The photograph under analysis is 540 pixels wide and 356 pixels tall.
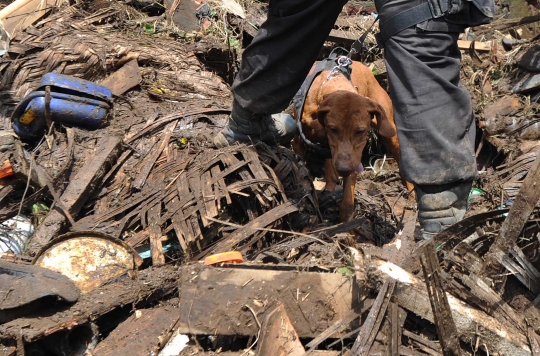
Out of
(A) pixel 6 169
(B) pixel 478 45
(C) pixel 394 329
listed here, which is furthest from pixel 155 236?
(B) pixel 478 45

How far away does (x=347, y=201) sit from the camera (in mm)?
4344

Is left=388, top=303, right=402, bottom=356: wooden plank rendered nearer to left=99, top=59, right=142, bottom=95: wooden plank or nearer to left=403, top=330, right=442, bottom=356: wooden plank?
left=403, top=330, right=442, bottom=356: wooden plank

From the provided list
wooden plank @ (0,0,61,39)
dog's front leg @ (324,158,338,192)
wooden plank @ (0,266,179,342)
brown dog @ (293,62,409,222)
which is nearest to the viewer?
wooden plank @ (0,266,179,342)

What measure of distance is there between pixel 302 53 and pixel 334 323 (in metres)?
1.72

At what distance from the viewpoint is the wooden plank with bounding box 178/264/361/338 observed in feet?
7.52

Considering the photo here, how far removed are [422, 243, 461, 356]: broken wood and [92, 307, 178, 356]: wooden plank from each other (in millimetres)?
1159

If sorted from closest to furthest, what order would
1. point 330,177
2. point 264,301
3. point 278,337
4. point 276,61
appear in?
1. point 278,337
2. point 264,301
3. point 276,61
4. point 330,177

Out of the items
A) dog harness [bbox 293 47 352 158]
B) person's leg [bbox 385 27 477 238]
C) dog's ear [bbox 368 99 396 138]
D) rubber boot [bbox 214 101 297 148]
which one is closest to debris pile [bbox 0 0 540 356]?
rubber boot [bbox 214 101 297 148]

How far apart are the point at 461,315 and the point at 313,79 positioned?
3.42m

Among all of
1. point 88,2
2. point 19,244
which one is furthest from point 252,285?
point 88,2

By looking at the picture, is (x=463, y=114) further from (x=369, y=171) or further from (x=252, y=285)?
(x=369, y=171)

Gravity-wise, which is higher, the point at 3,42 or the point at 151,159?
the point at 3,42

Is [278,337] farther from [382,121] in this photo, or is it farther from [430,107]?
[382,121]

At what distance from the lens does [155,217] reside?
3314mm
